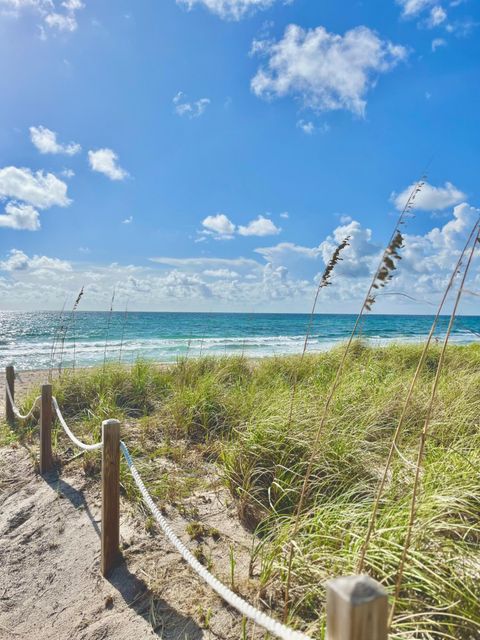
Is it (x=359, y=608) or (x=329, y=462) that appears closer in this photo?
(x=359, y=608)

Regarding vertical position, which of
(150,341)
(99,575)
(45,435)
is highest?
(45,435)

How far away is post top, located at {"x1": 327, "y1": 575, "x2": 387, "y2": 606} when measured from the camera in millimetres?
852

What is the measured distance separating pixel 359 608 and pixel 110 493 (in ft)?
7.91

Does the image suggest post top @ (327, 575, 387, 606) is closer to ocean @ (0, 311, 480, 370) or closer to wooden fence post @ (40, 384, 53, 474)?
ocean @ (0, 311, 480, 370)

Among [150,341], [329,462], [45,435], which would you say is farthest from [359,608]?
[150,341]

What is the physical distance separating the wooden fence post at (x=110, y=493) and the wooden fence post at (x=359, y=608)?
7.33 ft

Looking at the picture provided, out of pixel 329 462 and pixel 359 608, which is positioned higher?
pixel 359 608

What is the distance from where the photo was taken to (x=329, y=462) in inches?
132

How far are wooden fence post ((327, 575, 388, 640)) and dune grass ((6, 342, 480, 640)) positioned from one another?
104 centimetres

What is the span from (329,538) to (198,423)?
2852mm

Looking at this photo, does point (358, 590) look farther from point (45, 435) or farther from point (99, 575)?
point (45, 435)

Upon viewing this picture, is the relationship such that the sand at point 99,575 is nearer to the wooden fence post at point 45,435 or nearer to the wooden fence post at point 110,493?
the wooden fence post at point 110,493

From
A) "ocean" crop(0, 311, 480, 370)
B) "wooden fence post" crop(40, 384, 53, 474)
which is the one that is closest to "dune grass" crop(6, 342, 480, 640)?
"wooden fence post" crop(40, 384, 53, 474)

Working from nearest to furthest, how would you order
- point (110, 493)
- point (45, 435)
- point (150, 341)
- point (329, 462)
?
point (110, 493) → point (329, 462) → point (45, 435) → point (150, 341)
